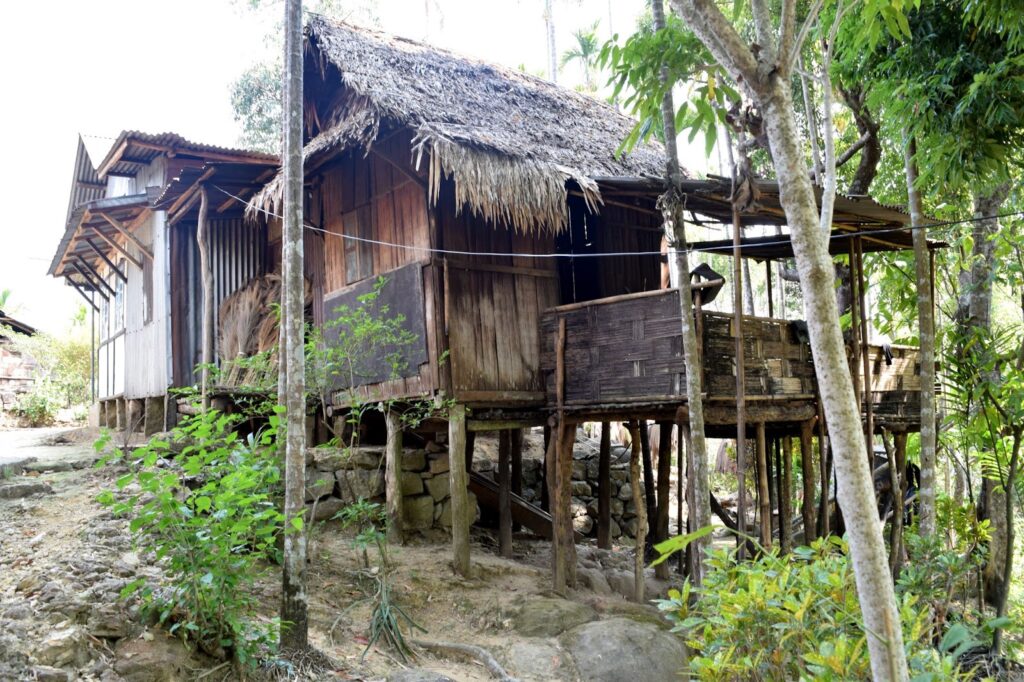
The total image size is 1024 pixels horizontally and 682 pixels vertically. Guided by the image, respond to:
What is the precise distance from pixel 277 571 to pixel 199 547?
2.79m

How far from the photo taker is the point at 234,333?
11.9 m

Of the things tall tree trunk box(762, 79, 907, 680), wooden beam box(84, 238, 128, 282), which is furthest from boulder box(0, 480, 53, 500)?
tall tree trunk box(762, 79, 907, 680)

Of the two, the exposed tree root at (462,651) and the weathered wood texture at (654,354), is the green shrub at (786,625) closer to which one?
the exposed tree root at (462,651)

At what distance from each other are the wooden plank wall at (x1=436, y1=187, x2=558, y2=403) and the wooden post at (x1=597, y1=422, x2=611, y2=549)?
1693 mm

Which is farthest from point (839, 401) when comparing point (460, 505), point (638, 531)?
point (638, 531)

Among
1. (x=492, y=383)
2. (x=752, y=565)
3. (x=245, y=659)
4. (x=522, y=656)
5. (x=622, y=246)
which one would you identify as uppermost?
Answer: (x=622, y=246)

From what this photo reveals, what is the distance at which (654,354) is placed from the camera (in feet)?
26.4

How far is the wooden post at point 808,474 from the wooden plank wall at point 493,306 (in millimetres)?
3095

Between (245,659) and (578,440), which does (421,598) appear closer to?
(245,659)

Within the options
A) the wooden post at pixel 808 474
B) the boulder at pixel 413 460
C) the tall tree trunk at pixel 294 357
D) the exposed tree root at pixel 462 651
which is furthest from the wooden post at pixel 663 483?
the tall tree trunk at pixel 294 357

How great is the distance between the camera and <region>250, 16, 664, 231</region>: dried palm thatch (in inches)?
318

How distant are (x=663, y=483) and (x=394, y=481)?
3467 millimetres

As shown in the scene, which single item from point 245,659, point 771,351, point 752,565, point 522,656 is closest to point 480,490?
point 522,656

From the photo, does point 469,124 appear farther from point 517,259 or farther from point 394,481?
point 394,481
